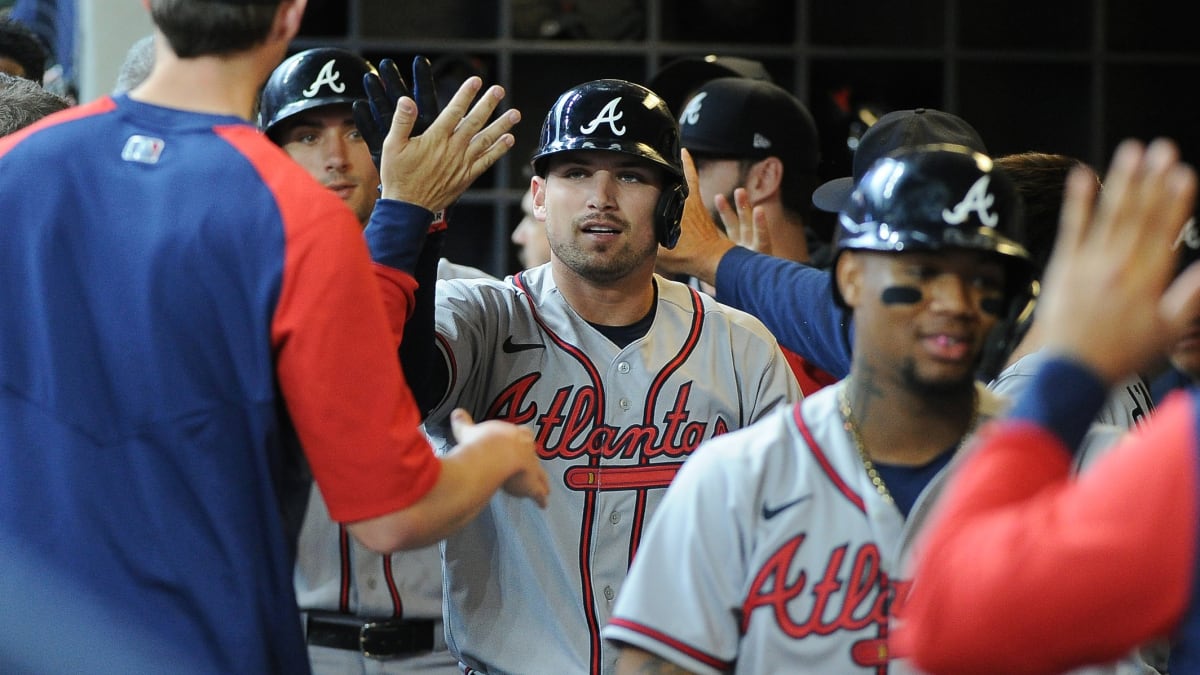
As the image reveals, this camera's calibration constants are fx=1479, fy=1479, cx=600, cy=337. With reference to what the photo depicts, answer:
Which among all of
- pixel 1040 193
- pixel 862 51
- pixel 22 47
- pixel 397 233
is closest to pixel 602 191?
pixel 397 233

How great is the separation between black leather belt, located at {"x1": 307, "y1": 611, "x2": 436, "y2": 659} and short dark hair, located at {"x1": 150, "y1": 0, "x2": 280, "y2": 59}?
1480mm

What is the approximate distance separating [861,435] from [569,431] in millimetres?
837

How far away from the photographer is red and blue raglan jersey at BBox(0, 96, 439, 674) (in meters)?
1.58

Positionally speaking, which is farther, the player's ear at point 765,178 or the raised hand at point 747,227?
the player's ear at point 765,178

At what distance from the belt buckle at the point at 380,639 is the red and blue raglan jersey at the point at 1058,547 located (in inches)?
68.6

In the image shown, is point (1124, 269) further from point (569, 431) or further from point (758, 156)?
point (758, 156)

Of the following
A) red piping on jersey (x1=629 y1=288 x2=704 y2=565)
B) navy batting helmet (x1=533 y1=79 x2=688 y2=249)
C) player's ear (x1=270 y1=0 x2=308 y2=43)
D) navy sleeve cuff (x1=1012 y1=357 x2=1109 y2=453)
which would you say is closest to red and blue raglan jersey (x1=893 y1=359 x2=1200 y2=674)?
navy sleeve cuff (x1=1012 y1=357 x2=1109 y2=453)

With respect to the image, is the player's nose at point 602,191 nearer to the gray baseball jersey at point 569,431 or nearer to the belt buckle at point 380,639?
the gray baseball jersey at point 569,431

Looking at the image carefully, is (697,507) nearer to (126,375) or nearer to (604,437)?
(126,375)

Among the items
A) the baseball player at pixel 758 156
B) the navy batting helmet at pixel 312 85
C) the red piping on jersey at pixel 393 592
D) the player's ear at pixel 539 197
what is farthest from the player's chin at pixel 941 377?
the baseball player at pixel 758 156

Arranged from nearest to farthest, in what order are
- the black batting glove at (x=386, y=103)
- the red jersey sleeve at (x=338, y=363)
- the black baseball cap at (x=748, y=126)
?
the red jersey sleeve at (x=338, y=363) < the black batting glove at (x=386, y=103) < the black baseball cap at (x=748, y=126)

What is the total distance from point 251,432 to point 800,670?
2.19ft

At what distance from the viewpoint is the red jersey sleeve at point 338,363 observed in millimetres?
1575

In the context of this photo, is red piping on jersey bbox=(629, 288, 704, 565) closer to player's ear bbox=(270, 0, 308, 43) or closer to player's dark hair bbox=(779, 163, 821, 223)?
player's dark hair bbox=(779, 163, 821, 223)
